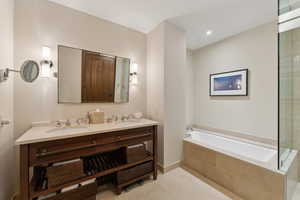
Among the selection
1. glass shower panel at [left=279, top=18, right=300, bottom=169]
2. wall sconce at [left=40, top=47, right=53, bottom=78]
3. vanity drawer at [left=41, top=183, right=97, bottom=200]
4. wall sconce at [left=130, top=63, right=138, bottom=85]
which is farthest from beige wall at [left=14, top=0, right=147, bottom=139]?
glass shower panel at [left=279, top=18, right=300, bottom=169]

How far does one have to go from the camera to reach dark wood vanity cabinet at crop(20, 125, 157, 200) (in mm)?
1057

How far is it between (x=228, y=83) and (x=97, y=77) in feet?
8.18

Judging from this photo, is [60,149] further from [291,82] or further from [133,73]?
[291,82]

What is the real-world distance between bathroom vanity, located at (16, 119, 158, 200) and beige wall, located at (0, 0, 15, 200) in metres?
0.19

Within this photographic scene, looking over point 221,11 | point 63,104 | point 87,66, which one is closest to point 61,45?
point 87,66

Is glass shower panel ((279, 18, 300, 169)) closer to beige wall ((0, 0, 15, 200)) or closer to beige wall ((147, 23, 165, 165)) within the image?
beige wall ((147, 23, 165, 165))

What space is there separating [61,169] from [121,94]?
1.26m

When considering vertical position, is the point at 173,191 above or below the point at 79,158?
below

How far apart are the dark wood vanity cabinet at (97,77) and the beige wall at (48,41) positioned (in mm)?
115

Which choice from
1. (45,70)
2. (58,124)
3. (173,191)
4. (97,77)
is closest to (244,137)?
(173,191)

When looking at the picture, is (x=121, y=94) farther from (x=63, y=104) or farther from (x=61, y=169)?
(x=61, y=169)

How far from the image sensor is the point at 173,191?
160 cm

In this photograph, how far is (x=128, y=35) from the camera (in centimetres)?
219

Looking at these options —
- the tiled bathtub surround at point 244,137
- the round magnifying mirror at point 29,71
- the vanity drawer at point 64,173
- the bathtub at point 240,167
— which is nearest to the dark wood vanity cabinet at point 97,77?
the round magnifying mirror at point 29,71
